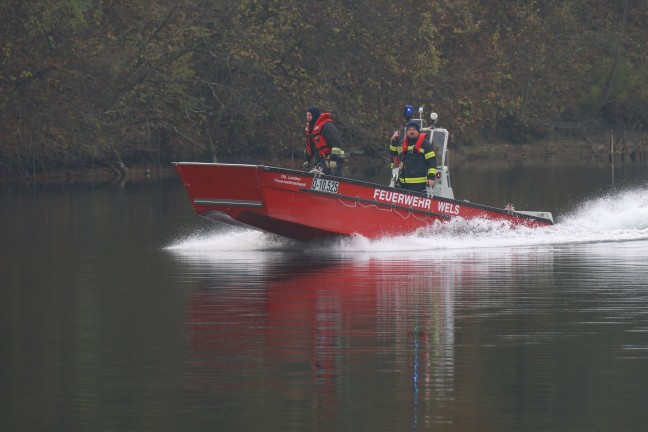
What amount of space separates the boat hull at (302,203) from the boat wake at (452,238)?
215 mm

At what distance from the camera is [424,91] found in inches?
2539

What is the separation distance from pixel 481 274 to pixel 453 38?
51216 millimetres

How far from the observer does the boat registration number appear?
25750 mm

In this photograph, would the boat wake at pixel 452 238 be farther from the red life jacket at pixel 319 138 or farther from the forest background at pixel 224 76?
the forest background at pixel 224 76

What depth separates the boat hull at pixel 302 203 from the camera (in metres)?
25.5

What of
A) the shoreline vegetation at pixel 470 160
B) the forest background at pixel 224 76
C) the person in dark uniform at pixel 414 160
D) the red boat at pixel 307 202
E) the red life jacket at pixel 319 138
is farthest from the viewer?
the shoreline vegetation at pixel 470 160

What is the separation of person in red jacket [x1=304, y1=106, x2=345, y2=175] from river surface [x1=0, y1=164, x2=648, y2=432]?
4.51 feet

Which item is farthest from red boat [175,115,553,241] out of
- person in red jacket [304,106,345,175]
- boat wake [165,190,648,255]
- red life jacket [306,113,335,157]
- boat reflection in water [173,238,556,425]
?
boat reflection in water [173,238,556,425]

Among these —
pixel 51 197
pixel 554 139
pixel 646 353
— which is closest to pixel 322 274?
pixel 646 353

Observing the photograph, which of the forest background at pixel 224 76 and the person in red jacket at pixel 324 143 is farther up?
the forest background at pixel 224 76

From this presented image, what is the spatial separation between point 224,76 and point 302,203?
33.9 metres

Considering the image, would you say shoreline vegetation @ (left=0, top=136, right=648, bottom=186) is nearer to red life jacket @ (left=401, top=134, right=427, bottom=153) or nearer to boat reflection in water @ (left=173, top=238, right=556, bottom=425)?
red life jacket @ (left=401, top=134, right=427, bottom=153)

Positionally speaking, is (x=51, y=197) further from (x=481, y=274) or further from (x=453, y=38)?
(x=453, y=38)

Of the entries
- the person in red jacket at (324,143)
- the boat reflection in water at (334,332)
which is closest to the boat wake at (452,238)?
the person in red jacket at (324,143)
